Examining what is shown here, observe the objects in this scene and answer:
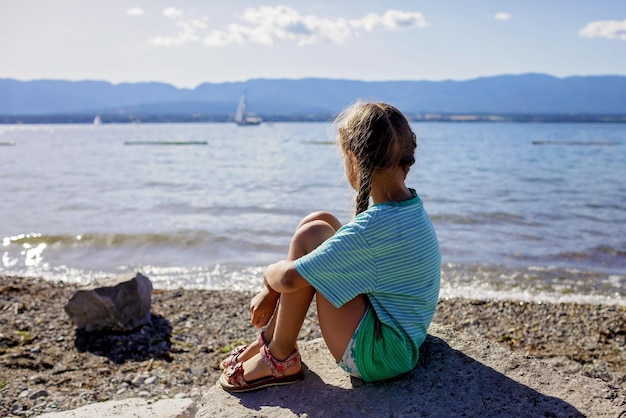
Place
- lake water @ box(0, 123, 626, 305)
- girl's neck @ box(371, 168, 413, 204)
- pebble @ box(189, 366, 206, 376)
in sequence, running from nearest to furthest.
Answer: girl's neck @ box(371, 168, 413, 204) < pebble @ box(189, 366, 206, 376) < lake water @ box(0, 123, 626, 305)

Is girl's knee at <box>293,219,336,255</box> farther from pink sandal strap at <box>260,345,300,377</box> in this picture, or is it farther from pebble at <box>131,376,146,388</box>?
pebble at <box>131,376,146,388</box>

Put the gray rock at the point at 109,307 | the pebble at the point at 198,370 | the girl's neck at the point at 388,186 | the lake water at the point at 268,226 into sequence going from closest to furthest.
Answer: the girl's neck at the point at 388,186
the pebble at the point at 198,370
the gray rock at the point at 109,307
the lake water at the point at 268,226

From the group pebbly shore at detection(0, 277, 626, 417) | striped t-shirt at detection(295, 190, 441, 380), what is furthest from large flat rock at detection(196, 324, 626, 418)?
pebbly shore at detection(0, 277, 626, 417)

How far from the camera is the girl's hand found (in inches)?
122

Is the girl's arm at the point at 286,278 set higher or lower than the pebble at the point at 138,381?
higher

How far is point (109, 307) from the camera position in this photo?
560 cm

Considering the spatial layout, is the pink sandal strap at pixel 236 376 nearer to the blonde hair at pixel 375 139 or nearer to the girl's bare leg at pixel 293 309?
the girl's bare leg at pixel 293 309

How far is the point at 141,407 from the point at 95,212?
11.6 m

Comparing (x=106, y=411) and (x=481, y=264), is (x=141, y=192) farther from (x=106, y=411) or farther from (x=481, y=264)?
(x=106, y=411)

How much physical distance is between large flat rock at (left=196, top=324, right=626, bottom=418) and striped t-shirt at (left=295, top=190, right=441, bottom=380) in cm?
25

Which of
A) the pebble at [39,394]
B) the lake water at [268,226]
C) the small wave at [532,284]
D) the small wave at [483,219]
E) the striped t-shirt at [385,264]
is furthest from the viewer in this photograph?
the small wave at [483,219]

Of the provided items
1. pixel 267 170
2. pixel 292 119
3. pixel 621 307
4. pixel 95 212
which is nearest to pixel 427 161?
pixel 267 170

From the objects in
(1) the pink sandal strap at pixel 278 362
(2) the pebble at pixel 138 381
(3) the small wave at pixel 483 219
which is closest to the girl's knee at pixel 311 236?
(1) the pink sandal strap at pixel 278 362

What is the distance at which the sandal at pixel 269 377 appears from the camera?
302cm
